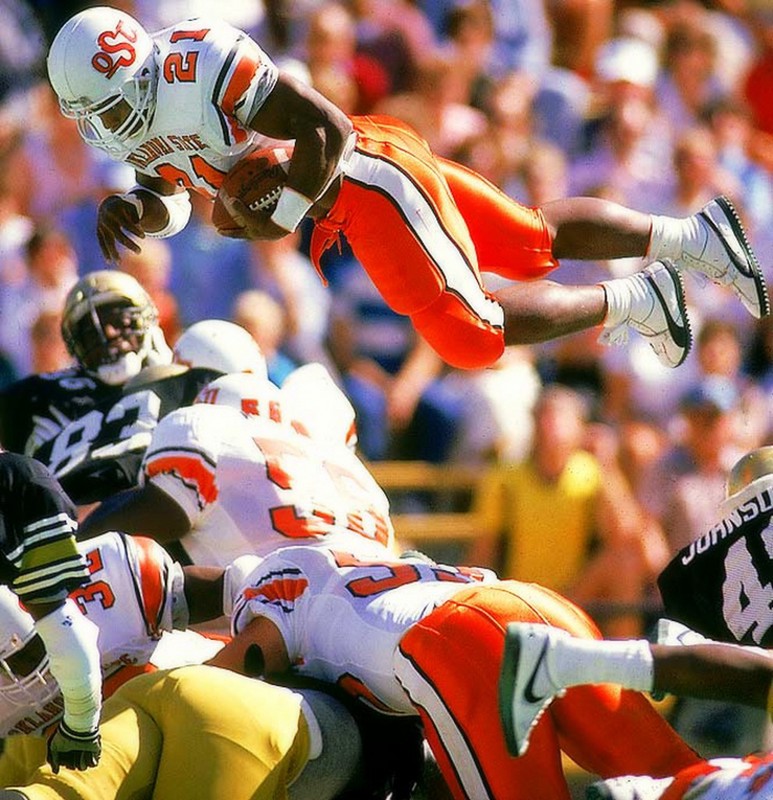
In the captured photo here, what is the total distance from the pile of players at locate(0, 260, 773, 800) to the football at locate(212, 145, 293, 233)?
68 cm

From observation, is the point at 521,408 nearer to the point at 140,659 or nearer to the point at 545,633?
the point at 140,659

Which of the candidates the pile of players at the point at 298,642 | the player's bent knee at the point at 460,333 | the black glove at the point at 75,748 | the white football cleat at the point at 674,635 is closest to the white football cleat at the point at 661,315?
the player's bent knee at the point at 460,333

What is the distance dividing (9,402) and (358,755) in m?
2.29

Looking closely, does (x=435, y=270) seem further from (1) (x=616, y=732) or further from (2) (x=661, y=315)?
(1) (x=616, y=732)

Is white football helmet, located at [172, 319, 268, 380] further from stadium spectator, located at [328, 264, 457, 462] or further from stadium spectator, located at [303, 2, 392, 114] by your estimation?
stadium spectator, located at [303, 2, 392, 114]

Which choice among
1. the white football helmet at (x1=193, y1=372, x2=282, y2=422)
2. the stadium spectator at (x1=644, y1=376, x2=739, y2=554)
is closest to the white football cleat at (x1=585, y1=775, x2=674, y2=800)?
the white football helmet at (x1=193, y1=372, x2=282, y2=422)

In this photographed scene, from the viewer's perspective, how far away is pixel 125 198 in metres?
5.27

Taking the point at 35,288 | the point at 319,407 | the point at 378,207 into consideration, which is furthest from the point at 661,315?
the point at 35,288

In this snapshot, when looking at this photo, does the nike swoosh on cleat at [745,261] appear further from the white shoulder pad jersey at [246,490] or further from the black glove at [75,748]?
the black glove at [75,748]

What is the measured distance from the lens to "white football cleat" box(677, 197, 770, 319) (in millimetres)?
5496

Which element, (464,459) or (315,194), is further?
(464,459)

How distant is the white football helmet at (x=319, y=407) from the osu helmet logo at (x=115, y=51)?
125cm

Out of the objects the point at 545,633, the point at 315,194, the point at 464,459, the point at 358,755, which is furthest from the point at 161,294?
the point at 545,633

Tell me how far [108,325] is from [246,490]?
1.02m
